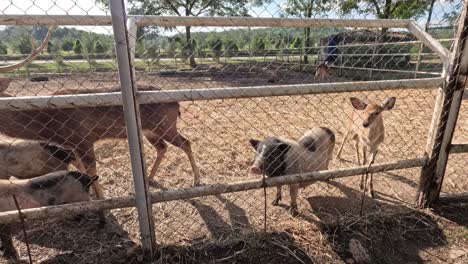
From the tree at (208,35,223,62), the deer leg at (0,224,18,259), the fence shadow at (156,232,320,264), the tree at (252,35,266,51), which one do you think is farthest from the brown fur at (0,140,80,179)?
the tree at (252,35,266,51)

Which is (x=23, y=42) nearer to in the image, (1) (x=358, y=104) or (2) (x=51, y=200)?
(2) (x=51, y=200)

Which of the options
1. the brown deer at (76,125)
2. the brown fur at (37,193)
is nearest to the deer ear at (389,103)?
the brown deer at (76,125)

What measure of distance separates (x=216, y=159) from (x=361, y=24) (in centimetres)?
309

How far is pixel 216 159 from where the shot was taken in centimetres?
524

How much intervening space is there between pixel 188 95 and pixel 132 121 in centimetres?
46

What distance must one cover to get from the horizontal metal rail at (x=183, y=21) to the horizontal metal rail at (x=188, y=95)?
505mm

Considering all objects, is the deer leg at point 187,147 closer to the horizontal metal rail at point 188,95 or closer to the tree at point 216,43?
the tree at point 216,43

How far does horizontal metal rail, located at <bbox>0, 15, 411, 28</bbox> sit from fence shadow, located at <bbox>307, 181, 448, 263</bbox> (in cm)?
193

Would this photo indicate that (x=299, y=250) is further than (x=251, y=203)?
No

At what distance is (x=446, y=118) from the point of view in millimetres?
3291

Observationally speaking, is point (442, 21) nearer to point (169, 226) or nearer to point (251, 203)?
point (251, 203)

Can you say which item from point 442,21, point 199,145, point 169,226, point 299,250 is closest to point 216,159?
point 199,145

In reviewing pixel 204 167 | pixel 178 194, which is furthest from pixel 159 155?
pixel 178 194

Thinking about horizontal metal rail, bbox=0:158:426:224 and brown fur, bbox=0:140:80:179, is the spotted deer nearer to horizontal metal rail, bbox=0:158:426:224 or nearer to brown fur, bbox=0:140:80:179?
horizontal metal rail, bbox=0:158:426:224
